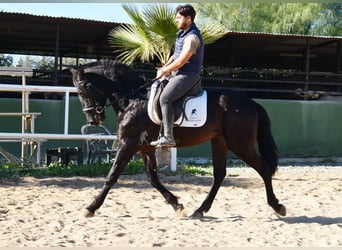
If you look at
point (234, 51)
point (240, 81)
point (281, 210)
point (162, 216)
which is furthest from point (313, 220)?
point (234, 51)

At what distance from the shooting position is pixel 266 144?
6.34 meters

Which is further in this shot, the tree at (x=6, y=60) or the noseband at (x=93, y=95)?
the tree at (x=6, y=60)

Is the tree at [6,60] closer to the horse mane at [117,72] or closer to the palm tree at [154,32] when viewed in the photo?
the palm tree at [154,32]

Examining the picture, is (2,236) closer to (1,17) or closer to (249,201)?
(249,201)

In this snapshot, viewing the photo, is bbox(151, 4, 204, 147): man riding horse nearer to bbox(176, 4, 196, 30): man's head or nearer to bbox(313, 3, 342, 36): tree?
bbox(176, 4, 196, 30): man's head

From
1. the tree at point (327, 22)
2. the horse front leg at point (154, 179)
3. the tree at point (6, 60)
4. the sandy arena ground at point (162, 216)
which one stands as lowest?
the sandy arena ground at point (162, 216)

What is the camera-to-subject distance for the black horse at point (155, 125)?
606 cm

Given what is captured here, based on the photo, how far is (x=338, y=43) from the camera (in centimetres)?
1766

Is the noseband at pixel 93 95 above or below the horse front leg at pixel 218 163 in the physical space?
above

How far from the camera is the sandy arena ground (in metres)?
4.89

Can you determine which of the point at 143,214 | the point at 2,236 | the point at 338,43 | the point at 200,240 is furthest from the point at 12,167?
the point at 338,43

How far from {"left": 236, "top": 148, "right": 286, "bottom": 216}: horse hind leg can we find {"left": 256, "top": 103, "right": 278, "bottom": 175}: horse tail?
0.25ft

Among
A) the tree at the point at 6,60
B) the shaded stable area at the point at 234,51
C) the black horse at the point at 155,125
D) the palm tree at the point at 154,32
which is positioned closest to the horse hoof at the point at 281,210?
the black horse at the point at 155,125

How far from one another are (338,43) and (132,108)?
44.0 feet
